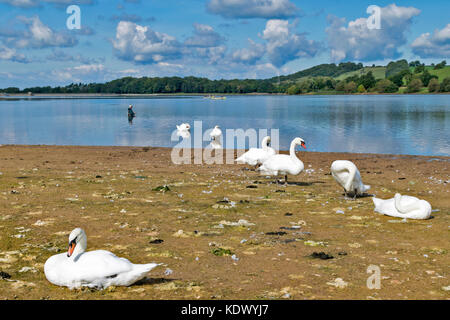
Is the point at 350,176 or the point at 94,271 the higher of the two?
the point at 350,176

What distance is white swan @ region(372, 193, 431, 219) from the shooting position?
43.5ft

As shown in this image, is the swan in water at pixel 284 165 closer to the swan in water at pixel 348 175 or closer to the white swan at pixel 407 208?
the swan in water at pixel 348 175

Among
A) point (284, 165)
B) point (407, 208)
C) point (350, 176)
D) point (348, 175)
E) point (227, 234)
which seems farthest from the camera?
point (284, 165)

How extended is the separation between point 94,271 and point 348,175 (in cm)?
1073

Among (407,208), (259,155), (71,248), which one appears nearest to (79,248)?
(71,248)

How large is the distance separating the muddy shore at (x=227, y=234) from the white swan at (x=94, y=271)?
0.58ft

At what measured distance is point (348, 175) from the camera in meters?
15.9

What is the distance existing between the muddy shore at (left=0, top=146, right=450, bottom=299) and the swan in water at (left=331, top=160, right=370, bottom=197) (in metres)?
0.63

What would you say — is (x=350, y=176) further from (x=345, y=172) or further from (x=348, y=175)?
(x=345, y=172)

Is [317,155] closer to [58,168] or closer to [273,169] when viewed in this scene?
[273,169]
